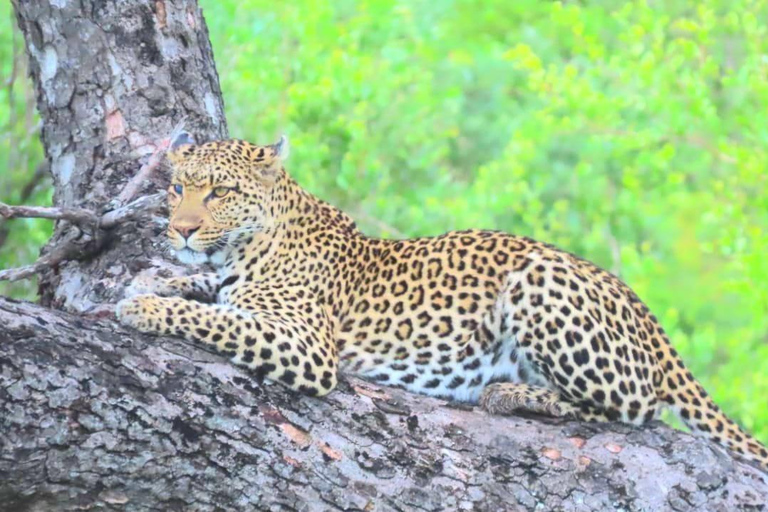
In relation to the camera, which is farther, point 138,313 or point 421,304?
point 421,304

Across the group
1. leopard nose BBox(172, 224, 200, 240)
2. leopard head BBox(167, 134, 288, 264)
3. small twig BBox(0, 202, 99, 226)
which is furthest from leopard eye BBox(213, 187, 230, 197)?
small twig BBox(0, 202, 99, 226)

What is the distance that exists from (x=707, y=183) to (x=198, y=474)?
56.0 ft

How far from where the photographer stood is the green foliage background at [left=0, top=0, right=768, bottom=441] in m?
16.2

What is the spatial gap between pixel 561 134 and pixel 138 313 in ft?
47.9

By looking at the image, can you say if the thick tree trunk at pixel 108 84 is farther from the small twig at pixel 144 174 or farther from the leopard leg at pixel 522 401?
the leopard leg at pixel 522 401

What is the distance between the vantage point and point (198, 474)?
6.06m

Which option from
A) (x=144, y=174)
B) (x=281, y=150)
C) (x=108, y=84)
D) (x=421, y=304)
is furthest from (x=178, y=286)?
(x=108, y=84)

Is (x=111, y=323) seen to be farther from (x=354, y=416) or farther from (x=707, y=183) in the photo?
(x=707, y=183)

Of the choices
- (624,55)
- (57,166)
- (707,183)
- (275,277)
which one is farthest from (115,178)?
(707,183)

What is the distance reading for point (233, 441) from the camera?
618 cm

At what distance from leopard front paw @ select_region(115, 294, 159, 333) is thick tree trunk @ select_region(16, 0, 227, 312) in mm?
1550

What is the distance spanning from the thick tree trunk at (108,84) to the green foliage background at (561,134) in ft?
19.5

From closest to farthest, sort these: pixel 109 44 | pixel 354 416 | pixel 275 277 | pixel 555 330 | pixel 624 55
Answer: pixel 354 416 → pixel 555 330 → pixel 275 277 → pixel 109 44 → pixel 624 55

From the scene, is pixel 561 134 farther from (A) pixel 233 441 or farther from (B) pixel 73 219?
(A) pixel 233 441
